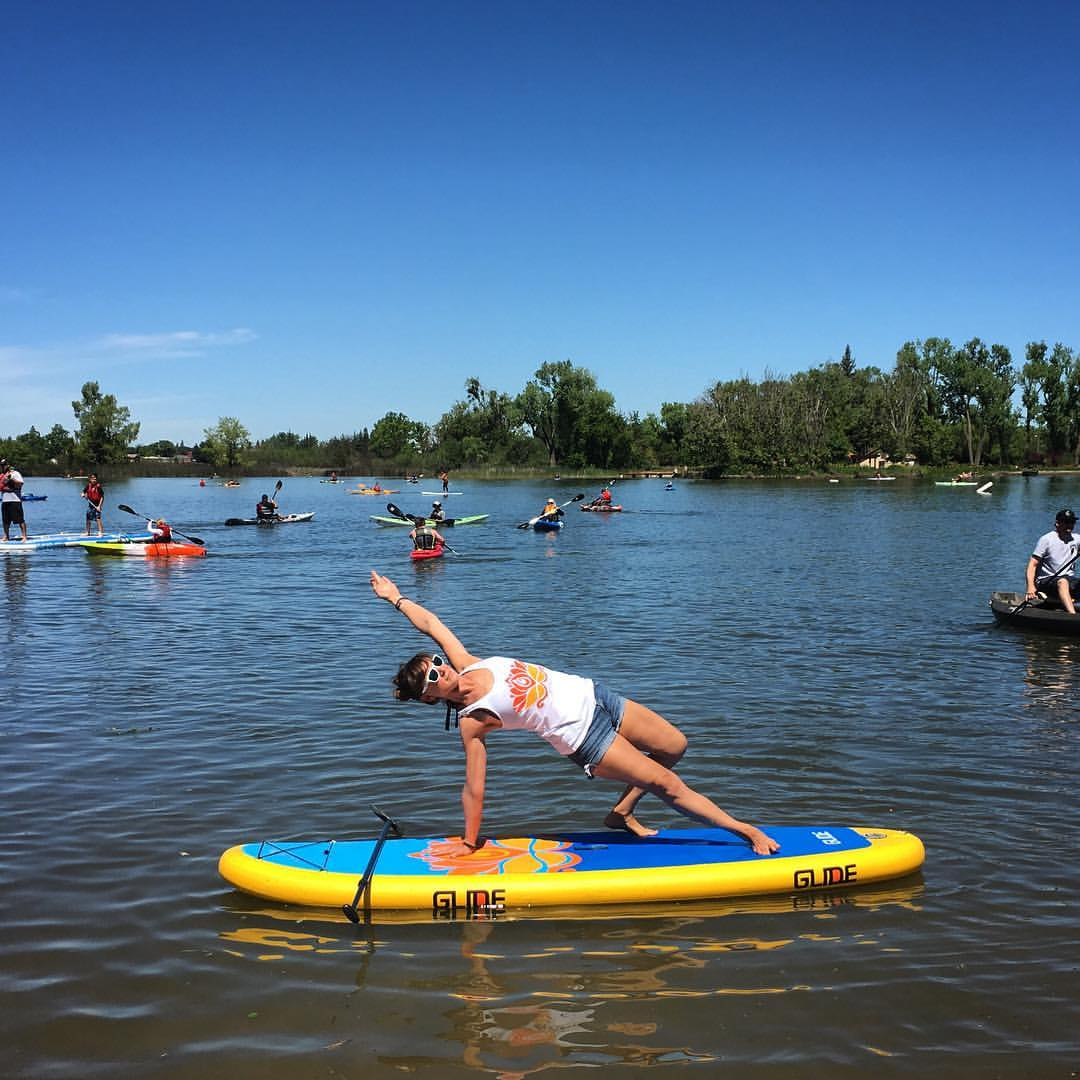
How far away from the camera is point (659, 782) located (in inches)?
244

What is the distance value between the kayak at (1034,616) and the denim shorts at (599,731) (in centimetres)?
1162

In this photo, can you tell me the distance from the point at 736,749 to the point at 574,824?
262 cm

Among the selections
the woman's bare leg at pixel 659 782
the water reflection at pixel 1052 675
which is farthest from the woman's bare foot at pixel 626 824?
the water reflection at pixel 1052 675

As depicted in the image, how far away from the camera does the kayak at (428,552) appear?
2973 centimetres

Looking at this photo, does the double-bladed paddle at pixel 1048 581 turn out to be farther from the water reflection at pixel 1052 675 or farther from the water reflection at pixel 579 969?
the water reflection at pixel 579 969

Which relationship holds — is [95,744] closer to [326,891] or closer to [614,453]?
[326,891]

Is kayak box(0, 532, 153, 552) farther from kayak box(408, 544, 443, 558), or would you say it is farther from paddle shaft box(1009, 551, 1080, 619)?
paddle shaft box(1009, 551, 1080, 619)

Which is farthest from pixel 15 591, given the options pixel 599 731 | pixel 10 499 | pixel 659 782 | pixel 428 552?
pixel 659 782

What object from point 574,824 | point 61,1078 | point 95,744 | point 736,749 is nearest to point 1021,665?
point 736,749

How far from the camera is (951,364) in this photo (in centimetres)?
12075

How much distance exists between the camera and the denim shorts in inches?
240

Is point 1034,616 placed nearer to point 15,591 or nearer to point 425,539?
point 425,539

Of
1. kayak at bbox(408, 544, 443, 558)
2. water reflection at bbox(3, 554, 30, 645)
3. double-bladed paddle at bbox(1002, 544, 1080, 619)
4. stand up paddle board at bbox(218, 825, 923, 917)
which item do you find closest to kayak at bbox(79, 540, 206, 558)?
water reflection at bbox(3, 554, 30, 645)

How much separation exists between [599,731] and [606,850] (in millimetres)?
1031
